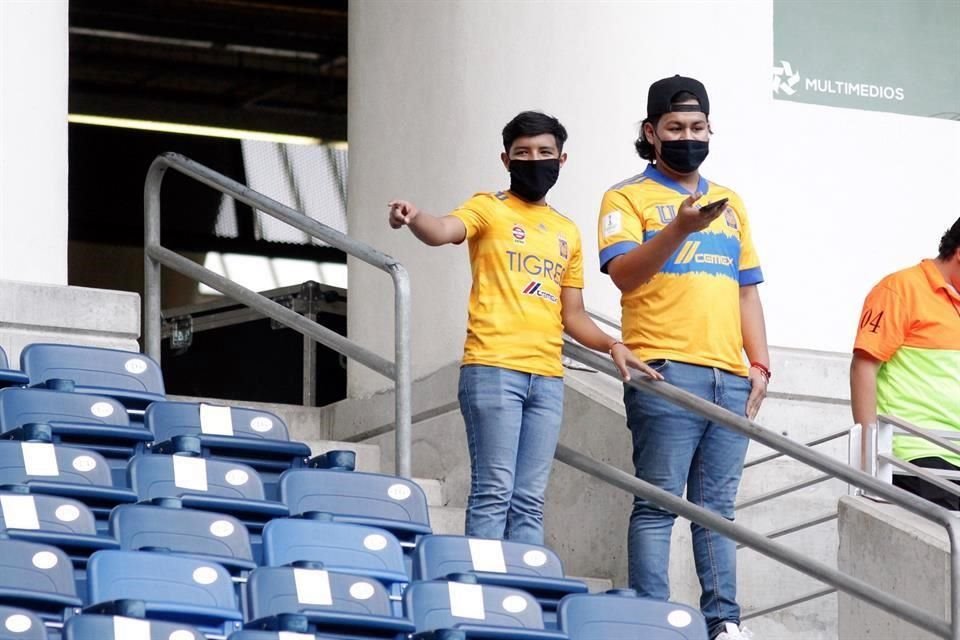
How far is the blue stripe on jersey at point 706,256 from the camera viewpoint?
6.05 metres

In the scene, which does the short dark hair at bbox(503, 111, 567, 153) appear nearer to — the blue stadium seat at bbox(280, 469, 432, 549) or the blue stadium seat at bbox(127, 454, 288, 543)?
the blue stadium seat at bbox(280, 469, 432, 549)

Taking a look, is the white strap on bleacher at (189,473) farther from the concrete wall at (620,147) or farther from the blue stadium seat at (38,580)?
the concrete wall at (620,147)

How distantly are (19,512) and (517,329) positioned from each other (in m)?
1.59

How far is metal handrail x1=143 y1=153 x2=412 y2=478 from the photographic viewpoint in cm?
606

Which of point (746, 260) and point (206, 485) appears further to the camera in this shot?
point (746, 260)

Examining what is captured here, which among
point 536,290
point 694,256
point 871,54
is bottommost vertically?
point 536,290

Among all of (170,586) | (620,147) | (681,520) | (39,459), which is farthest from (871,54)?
(170,586)

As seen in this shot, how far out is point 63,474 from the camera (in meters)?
5.48

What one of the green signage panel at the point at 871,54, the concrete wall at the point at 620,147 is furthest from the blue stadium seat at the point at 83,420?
the green signage panel at the point at 871,54

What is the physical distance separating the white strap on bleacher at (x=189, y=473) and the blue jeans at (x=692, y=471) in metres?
1.27

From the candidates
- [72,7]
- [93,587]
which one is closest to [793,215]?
[93,587]

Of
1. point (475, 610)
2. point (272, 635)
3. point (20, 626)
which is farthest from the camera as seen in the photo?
point (475, 610)

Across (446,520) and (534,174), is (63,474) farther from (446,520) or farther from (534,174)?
(446,520)

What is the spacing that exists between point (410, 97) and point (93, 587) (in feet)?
14.0
